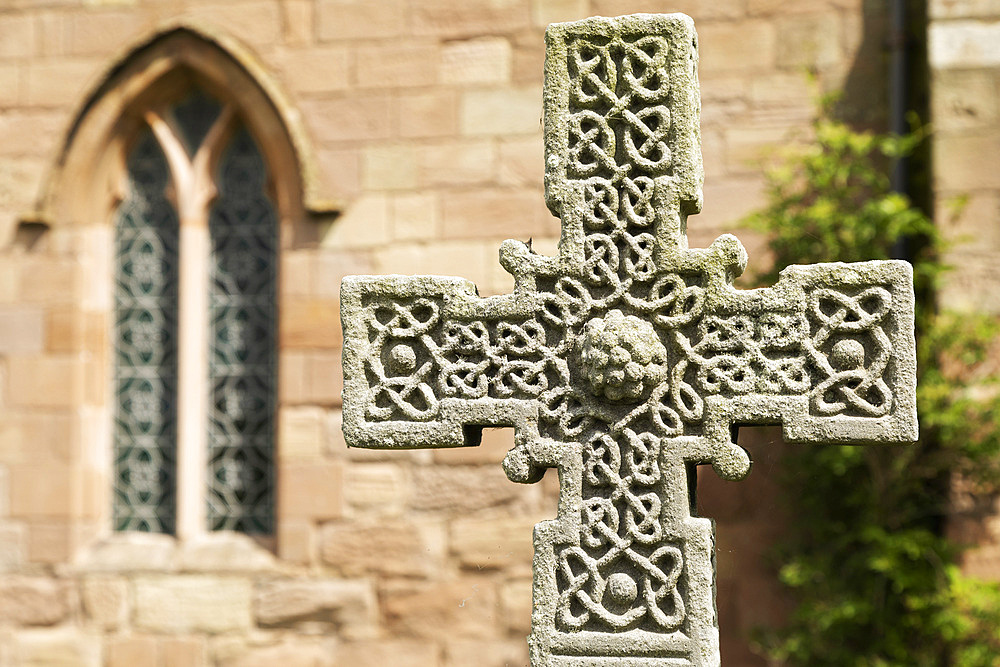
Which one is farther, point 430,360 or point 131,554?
point 131,554

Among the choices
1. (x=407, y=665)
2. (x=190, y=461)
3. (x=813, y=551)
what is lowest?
(x=407, y=665)

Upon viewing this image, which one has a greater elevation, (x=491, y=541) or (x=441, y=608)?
(x=491, y=541)

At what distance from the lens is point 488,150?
5535 millimetres

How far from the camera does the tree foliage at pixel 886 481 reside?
4707 mm

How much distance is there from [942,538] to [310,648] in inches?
118

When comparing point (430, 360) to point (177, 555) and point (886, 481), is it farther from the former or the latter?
point (177, 555)

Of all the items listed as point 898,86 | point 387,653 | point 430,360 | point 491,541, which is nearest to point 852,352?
point 430,360

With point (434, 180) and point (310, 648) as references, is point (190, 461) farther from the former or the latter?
Answer: point (434, 180)

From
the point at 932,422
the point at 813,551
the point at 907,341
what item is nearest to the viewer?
the point at 907,341

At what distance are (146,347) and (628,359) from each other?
4.14 metres

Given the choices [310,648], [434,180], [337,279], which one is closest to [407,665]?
[310,648]

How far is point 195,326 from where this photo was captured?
5871 millimetres

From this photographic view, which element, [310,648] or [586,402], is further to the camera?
[310,648]

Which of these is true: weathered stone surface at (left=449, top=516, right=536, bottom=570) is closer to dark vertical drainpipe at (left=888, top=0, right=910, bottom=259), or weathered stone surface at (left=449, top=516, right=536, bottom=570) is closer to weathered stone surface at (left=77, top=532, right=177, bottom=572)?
weathered stone surface at (left=77, top=532, right=177, bottom=572)
